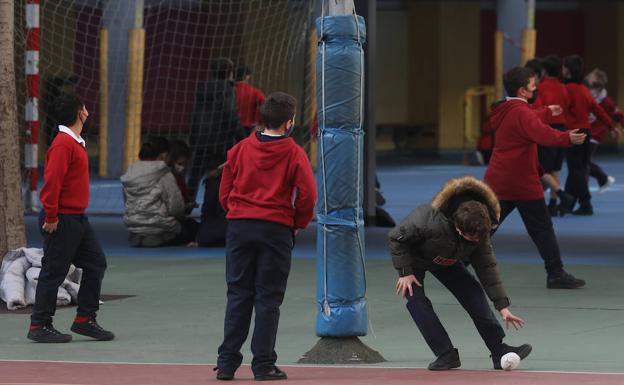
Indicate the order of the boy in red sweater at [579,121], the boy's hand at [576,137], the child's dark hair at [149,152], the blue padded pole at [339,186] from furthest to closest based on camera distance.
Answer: the boy in red sweater at [579,121]
the child's dark hair at [149,152]
the boy's hand at [576,137]
the blue padded pole at [339,186]

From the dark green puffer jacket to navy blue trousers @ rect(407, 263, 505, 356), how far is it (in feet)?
0.48

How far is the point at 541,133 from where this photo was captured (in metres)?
12.2

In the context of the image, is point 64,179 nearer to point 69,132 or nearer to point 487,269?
point 69,132

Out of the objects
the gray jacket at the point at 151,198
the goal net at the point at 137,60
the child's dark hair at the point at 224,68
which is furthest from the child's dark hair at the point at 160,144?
the goal net at the point at 137,60

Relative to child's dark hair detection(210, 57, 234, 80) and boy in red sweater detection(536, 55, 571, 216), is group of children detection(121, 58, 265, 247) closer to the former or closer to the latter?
child's dark hair detection(210, 57, 234, 80)

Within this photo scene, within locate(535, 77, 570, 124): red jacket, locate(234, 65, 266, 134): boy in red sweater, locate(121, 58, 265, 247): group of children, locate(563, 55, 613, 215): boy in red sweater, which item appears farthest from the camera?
locate(563, 55, 613, 215): boy in red sweater

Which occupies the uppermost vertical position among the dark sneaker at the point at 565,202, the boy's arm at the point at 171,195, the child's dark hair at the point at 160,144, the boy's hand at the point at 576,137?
the boy's hand at the point at 576,137

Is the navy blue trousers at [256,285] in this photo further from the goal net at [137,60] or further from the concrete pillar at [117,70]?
the concrete pillar at [117,70]

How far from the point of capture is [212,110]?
18.9m

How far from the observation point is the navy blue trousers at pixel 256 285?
8.41 m

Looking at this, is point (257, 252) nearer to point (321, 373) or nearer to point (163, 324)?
point (321, 373)

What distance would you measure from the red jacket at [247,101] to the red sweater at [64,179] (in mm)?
8473

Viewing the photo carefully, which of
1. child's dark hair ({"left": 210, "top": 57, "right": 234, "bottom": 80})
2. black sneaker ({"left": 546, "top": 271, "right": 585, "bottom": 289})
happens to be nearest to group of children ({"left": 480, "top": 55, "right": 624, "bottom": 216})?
child's dark hair ({"left": 210, "top": 57, "right": 234, "bottom": 80})

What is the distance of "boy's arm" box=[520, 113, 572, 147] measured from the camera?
39.5 feet
